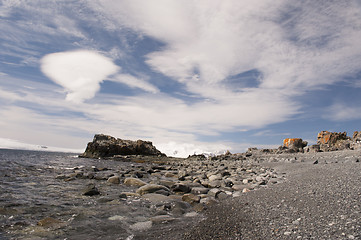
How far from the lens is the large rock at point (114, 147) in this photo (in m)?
62.2

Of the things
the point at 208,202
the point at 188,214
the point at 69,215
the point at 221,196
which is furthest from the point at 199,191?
the point at 69,215

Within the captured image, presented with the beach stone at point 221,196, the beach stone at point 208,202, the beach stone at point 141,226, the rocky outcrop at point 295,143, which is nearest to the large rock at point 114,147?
the rocky outcrop at point 295,143

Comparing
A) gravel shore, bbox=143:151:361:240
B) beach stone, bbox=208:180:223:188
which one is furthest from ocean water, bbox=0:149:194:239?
beach stone, bbox=208:180:223:188

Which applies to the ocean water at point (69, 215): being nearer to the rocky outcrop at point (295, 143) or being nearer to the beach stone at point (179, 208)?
the beach stone at point (179, 208)

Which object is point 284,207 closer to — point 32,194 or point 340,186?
point 340,186

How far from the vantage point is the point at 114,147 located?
62.7 metres

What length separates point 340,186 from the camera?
6.88 m

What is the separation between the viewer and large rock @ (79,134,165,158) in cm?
6219

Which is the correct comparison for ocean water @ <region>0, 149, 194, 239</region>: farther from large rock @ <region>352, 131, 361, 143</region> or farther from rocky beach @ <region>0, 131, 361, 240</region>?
large rock @ <region>352, 131, 361, 143</region>

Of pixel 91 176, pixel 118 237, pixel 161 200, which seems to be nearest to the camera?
pixel 118 237

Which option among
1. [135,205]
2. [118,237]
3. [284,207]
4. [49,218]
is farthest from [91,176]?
[284,207]

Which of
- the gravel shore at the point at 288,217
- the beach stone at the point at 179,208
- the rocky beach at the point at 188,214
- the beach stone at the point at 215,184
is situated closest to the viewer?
the gravel shore at the point at 288,217

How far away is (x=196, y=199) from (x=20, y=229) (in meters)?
5.11

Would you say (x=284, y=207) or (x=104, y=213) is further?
(x=104, y=213)
